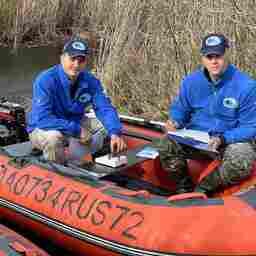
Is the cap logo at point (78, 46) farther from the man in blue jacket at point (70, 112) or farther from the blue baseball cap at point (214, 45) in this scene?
the blue baseball cap at point (214, 45)

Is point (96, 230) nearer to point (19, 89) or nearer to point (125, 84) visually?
point (125, 84)

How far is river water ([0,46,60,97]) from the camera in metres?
8.70

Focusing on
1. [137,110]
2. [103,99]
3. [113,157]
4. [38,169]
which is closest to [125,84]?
[137,110]

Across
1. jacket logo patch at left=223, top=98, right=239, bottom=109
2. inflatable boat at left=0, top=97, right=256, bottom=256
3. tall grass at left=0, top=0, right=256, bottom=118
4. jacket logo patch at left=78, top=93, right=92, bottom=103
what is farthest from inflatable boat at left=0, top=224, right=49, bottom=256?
tall grass at left=0, top=0, right=256, bottom=118

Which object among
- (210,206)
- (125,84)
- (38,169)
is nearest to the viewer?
(210,206)

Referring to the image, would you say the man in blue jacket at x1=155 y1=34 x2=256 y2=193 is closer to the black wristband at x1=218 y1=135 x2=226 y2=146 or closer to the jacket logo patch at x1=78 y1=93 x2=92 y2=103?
the black wristband at x1=218 y1=135 x2=226 y2=146

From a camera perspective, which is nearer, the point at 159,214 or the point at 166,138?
the point at 159,214

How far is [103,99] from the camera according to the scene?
177 inches

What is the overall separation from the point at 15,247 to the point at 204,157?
1.47 metres

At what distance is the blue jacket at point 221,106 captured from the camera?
3.79 meters

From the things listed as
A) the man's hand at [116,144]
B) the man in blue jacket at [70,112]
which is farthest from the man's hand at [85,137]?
the man's hand at [116,144]

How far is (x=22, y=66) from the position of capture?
10016mm

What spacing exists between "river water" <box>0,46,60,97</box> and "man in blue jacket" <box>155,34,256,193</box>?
4.55 metres

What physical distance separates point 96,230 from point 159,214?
0.40 metres
